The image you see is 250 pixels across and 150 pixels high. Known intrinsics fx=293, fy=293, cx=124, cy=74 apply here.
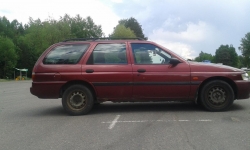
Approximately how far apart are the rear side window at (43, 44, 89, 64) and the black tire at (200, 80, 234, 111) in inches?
124

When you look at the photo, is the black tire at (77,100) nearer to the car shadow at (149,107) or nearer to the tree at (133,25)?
the car shadow at (149,107)

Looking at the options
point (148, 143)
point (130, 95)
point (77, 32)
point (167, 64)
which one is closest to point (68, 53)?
point (130, 95)

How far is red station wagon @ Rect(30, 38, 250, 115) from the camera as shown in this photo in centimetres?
702

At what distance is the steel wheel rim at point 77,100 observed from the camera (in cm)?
721

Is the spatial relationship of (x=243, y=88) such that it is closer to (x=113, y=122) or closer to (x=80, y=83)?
(x=113, y=122)

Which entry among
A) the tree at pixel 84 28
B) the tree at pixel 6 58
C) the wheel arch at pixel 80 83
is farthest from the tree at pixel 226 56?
the wheel arch at pixel 80 83

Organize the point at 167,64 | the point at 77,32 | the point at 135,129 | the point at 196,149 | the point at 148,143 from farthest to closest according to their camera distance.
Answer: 1. the point at 77,32
2. the point at 167,64
3. the point at 135,129
4. the point at 148,143
5. the point at 196,149

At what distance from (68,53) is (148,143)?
3513 millimetres

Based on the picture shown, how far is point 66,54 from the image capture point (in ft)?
24.0

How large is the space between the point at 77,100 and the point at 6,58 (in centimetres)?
4809

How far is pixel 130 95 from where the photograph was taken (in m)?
7.11

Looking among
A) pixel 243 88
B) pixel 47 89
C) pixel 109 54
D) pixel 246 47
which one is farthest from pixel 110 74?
pixel 246 47

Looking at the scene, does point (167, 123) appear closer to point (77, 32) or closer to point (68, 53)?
point (68, 53)

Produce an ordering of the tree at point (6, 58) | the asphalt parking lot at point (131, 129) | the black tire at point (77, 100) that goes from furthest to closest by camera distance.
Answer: the tree at point (6, 58) < the black tire at point (77, 100) < the asphalt parking lot at point (131, 129)
